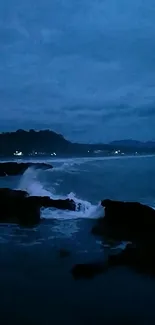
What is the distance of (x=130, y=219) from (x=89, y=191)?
1741cm

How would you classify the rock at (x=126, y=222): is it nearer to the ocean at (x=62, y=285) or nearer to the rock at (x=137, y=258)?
the ocean at (x=62, y=285)

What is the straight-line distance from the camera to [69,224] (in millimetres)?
14703

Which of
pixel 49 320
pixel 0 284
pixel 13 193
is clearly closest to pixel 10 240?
pixel 0 284

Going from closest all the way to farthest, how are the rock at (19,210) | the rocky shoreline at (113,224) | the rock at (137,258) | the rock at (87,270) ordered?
the rock at (87,270)
the rock at (137,258)
the rocky shoreline at (113,224)
the rock at (19,210)

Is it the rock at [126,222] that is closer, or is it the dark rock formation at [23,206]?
the rock at [126,222]

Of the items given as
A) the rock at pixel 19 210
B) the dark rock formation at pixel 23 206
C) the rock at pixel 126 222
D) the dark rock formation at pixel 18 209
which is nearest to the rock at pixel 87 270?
the rock at pixel 126 222

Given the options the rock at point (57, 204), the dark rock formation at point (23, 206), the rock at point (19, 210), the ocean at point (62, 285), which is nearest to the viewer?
the ocean at point (62, 285)

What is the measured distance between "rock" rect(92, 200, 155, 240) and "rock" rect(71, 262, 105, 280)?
3027 mm

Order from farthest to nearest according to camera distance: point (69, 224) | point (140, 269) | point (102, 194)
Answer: point (102, 194) → point (69, 224) → point (140, 269)

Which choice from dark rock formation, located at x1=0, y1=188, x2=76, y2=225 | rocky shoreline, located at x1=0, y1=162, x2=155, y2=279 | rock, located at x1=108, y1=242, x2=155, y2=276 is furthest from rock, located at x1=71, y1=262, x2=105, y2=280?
dark rock formation, located at x1=0, y1=188, x2=76, y2=225

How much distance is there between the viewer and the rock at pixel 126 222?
12.4 m

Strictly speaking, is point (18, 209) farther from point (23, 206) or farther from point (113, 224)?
point (113, 224)

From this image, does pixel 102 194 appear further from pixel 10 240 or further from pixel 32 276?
pixel 32 276

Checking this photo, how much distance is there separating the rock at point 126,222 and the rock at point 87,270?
3.03 meters
